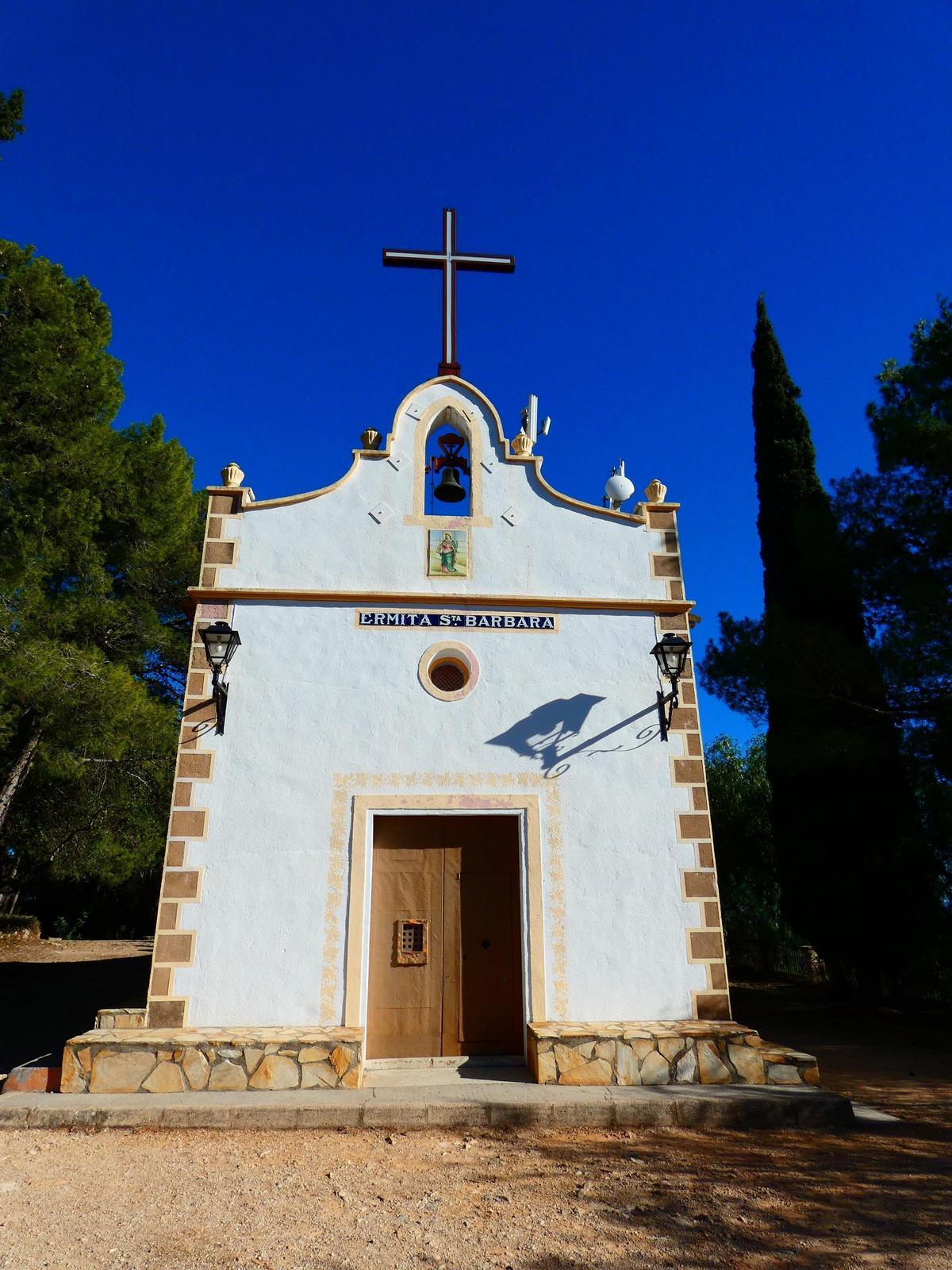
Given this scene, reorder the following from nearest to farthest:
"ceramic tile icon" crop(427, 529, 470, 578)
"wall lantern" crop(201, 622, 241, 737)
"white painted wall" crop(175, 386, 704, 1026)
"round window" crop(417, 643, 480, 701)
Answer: "white painted wall" crop(175, 386, 704, 1026)
"wall lantern" crop(201, 622, 241, 737)
"round window" crop(417, 643, 480, 701)
"ceramic tile icon" crop(427, 529, 470, 578)

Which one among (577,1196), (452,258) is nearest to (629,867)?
(577,1196)

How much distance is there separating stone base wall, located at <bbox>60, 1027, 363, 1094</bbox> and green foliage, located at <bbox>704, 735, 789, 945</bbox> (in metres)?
10.3

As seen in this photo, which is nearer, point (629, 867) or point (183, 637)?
point (629, 867)

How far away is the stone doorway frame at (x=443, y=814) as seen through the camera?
657cm

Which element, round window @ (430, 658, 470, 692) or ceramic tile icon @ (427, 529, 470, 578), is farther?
ceramic tile icon @ (427, 529, 470, 578)

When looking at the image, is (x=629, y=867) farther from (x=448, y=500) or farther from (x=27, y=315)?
(x=27, y=315)

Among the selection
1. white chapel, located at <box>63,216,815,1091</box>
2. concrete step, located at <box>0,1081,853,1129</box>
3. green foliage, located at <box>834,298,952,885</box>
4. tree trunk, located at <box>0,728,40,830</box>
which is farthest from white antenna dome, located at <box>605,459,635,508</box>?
tree trunk, located at <box>0,728,40,830</box>

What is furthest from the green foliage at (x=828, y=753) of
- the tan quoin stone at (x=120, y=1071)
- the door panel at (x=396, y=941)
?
the tan quoin stone at (x=120, y=1071)

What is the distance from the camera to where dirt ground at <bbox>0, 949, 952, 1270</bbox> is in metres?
3.67

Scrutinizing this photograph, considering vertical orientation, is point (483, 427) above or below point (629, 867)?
above

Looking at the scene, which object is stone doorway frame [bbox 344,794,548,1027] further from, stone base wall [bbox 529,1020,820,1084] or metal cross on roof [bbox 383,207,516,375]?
metal cross on roof [bbox 383,207,516,375]

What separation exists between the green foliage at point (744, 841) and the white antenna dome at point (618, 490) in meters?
7.54

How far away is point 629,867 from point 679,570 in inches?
120

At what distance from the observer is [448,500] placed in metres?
8.43
